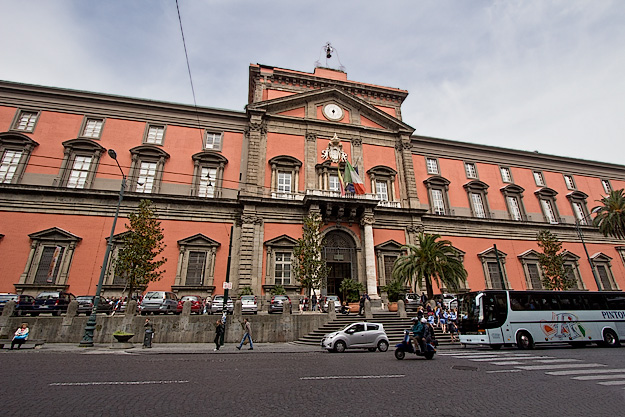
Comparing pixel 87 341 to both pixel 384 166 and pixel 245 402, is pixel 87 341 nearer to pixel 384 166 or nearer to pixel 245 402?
pixel 245 402

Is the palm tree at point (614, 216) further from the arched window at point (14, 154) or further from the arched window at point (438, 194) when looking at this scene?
the arched window at point (14, 154)

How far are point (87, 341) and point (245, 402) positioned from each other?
1323cm

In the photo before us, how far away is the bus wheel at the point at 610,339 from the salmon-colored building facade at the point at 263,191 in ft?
40.2

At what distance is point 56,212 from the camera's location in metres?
22.7

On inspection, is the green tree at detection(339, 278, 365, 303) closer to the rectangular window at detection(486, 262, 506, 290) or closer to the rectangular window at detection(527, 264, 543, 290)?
the rectangular window at detection(486, 262, 506, 290)

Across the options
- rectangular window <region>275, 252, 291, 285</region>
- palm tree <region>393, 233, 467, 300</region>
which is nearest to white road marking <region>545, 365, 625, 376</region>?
palm tree <region>393, 233, 467, 300</region>

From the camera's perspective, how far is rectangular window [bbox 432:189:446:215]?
30406 mm

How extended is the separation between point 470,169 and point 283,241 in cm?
2235

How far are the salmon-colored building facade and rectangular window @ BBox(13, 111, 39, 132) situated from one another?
0.32 feet

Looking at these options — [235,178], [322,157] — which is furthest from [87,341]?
[322,157]

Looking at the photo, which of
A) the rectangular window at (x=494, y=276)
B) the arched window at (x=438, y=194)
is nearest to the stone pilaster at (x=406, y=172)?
the arched window at (x=438, y=194)

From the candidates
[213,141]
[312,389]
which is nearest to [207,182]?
[213,141]

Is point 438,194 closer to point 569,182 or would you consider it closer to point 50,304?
point 569,182

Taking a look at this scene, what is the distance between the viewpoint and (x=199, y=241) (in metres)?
24.0
